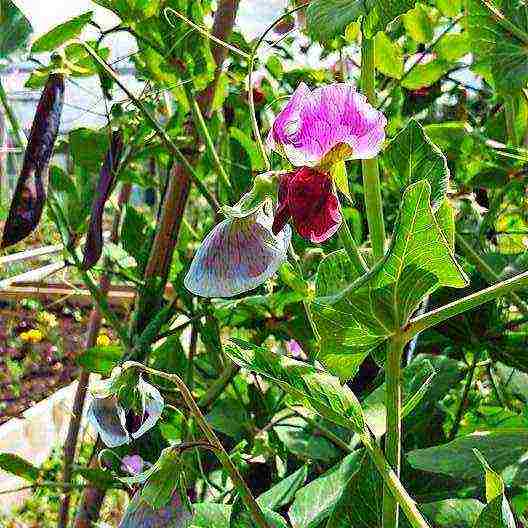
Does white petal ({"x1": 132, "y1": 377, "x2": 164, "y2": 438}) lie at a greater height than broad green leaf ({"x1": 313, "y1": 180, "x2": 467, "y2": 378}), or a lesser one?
lesser

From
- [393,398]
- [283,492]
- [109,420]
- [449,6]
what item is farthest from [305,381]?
[449,6]

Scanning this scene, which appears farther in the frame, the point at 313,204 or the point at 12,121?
the point at 12,121

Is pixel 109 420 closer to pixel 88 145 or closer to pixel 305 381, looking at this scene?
pixel 305 381

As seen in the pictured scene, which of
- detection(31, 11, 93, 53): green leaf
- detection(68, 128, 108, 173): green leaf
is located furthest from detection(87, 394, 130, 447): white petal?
detection(68, 128, 108, 173): green leaf

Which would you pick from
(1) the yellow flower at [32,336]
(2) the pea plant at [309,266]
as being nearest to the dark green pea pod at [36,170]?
(2) the pea plant at [309,266]

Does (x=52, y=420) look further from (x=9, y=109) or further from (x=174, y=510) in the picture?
(x=174, y=510)

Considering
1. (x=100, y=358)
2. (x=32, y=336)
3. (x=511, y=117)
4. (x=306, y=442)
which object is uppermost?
A: (x=511, y=117)

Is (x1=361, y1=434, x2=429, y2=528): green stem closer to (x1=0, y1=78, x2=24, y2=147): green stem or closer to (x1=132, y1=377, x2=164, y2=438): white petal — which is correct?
(x1=132, y1=377, x2=164, y2=438): white petal


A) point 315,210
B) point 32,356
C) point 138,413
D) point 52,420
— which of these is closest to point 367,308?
point 315,210
